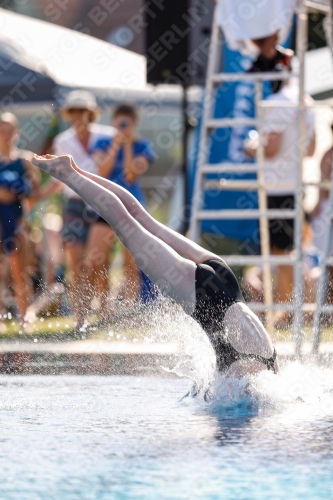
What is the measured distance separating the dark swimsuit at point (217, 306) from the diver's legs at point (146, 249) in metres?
0.03

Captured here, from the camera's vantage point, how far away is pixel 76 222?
26.5 ft

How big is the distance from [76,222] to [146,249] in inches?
168

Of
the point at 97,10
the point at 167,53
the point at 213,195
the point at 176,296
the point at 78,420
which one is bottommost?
the point at 78,420

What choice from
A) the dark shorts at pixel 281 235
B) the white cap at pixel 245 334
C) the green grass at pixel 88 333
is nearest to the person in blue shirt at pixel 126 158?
the green grass at pixel 88 333

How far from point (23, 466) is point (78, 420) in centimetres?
80

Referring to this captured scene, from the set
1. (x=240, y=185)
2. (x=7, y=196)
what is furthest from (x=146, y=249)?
(x=7, y=196)

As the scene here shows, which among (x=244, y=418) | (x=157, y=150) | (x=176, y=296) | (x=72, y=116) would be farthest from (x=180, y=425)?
(x=157, y=150)

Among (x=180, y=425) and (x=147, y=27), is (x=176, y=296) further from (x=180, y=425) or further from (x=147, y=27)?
(x=147, y=27)

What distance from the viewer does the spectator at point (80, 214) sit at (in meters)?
7.96

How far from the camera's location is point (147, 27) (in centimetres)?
839

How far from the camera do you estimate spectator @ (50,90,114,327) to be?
7961mm

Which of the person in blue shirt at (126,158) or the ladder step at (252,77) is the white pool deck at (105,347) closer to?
the person in blue shirt at (126,158)

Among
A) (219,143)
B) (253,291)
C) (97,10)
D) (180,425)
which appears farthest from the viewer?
(97,10)

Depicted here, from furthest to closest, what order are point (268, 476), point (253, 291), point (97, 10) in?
point (97, 10) < point (253, 291) < point (268, 476)
